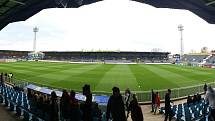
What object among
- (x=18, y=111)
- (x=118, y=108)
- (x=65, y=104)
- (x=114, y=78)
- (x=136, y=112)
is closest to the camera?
(x=118, y=108)

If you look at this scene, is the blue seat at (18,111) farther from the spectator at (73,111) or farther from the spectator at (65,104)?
the spectator at (73,111)

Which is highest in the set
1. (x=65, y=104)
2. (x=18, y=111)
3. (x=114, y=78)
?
(x=65, y=104)

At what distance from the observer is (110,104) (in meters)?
7.74

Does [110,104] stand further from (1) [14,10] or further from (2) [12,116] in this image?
(1) [14,10]

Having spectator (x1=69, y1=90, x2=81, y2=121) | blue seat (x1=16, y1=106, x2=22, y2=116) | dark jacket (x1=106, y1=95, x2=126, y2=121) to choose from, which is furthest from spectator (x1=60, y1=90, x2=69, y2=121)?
blue seat (x1=16, y1=106, x2=22, y2=116)

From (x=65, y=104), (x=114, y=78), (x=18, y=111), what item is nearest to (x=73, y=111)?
(x=65, y=104)

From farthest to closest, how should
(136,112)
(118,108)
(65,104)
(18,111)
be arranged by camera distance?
1. (18,111)
2. (65,104)
3. (136,112)
4. (118,108)

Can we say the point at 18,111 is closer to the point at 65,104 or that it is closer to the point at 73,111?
the point at 65,104

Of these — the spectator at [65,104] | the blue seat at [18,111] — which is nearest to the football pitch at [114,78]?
the blue seat at [18,111]

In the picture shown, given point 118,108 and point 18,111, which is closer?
point 118,108

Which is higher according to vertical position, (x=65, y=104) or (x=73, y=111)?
(x=65, y=104)

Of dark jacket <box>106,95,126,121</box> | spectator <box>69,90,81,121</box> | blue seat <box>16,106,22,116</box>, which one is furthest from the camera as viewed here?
blue seat <box>16,106,22,116</box>

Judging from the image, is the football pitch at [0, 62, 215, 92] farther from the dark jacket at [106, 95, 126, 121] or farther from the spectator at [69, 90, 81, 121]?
the dark jacket at [106, 95, 126, 121]

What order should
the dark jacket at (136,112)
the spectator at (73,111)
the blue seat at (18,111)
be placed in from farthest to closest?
1. the blue seat at (18,111)
2. the spectator at (73,111)
3. the dark jacket at (136,112)
